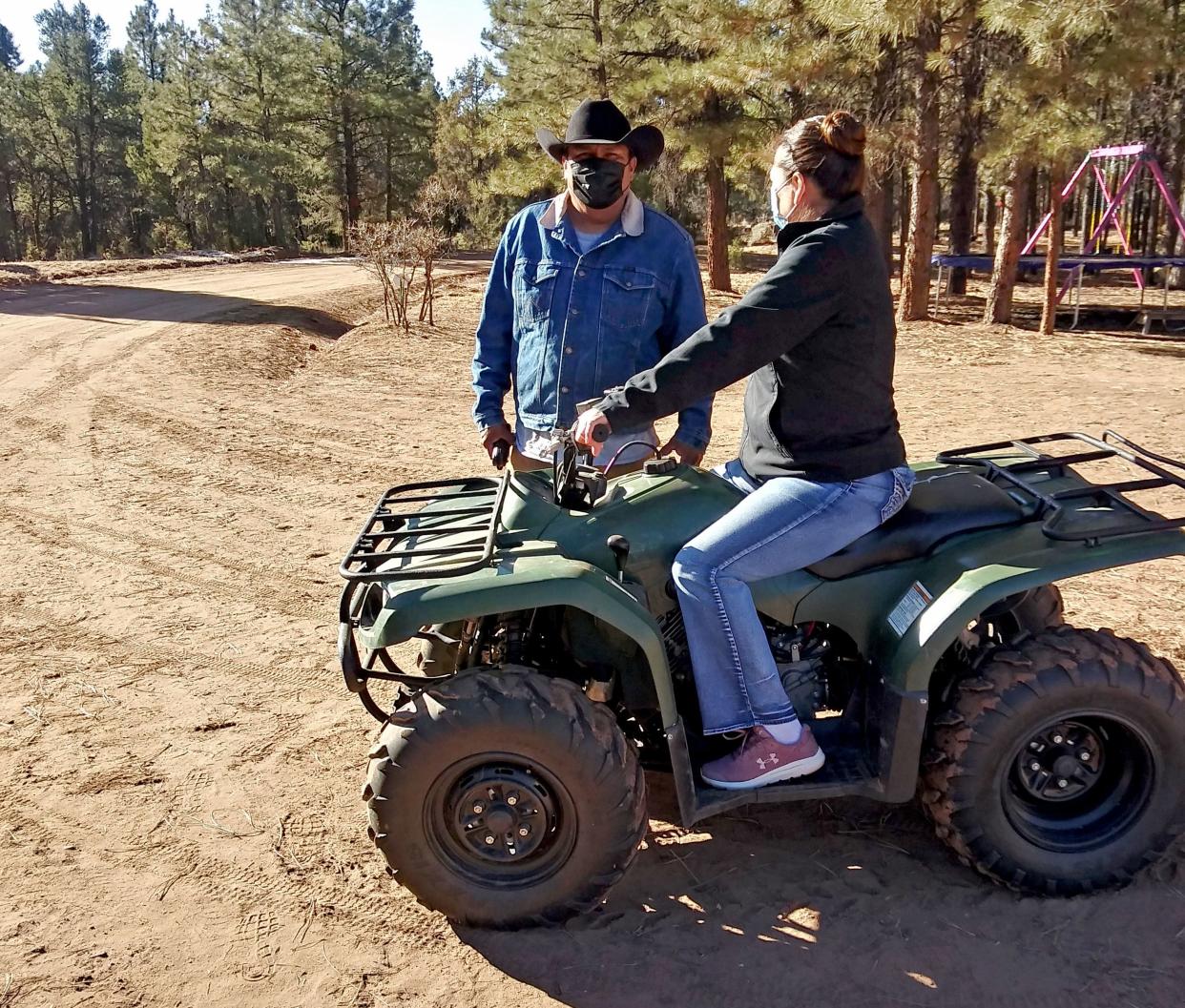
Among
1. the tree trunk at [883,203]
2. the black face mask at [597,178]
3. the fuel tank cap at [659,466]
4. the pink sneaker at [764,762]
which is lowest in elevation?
the pink sneaker at [764,762]

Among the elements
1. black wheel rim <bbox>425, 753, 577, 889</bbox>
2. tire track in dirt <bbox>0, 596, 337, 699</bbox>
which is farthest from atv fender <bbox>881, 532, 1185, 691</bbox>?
tire track in dirt <bbox>0, 596, 337, 699</bbox>

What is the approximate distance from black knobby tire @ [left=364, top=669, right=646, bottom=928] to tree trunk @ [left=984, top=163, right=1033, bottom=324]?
574 inches

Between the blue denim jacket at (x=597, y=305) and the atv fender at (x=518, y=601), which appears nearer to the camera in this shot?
the atv fender at (x=518, y=601)

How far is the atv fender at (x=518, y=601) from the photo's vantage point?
9.52 feet

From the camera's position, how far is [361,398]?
11.4 m

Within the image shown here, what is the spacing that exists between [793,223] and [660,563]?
1.03m

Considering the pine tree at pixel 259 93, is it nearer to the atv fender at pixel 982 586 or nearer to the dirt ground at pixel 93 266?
the dirt ground at pixel 93 266

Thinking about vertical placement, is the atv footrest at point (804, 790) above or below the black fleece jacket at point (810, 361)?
below

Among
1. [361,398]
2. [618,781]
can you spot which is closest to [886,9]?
[361,398]

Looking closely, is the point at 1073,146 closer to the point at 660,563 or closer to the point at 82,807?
the point at 660,563

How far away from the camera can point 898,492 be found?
3.14 metres

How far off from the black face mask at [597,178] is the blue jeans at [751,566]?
4.68 ft

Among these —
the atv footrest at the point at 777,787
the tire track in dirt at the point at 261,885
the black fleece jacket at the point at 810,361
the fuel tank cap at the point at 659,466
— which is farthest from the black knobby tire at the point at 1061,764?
the tire track in dirt at the point at 261,885

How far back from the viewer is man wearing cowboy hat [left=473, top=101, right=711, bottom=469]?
4.00 m
